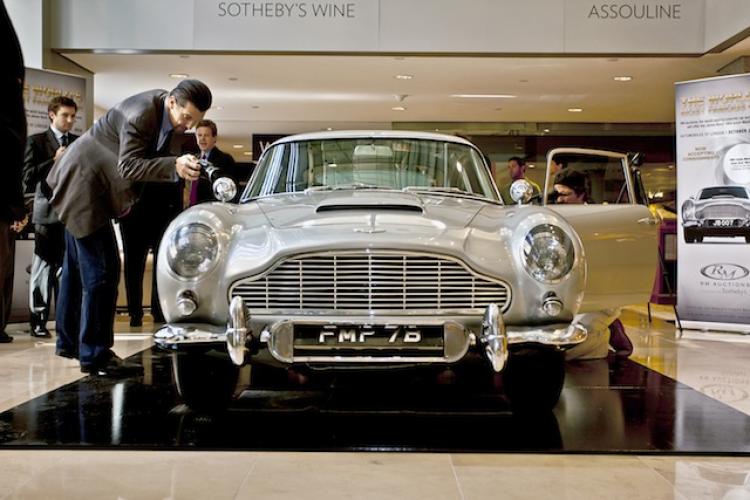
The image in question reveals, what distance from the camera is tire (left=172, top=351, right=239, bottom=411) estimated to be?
10.7 feet

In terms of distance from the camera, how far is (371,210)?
3322 mm

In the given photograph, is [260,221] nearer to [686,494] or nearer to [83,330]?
[83,330]

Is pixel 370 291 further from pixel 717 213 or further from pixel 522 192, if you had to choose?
pixel 717 213

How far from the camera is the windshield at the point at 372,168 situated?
13.2 feet

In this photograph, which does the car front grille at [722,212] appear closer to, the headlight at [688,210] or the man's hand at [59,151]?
the headlight at [688,210]

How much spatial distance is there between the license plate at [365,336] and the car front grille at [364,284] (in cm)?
9

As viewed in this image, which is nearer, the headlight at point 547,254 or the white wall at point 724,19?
the headlight at point 547,254

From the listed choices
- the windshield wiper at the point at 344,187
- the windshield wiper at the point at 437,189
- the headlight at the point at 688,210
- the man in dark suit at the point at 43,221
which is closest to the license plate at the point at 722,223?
the headlight at the point at 688,210

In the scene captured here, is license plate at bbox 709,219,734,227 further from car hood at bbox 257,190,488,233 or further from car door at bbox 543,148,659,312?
car hood at bbox 257,190,488,233

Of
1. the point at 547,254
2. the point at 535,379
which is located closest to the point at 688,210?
the point at 535,379

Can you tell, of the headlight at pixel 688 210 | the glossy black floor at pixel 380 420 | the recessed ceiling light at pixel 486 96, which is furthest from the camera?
the recessed ceiling light at pixel 486 96

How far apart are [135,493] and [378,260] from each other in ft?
3.87

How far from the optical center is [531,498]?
245cm

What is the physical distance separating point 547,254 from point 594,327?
179cm
